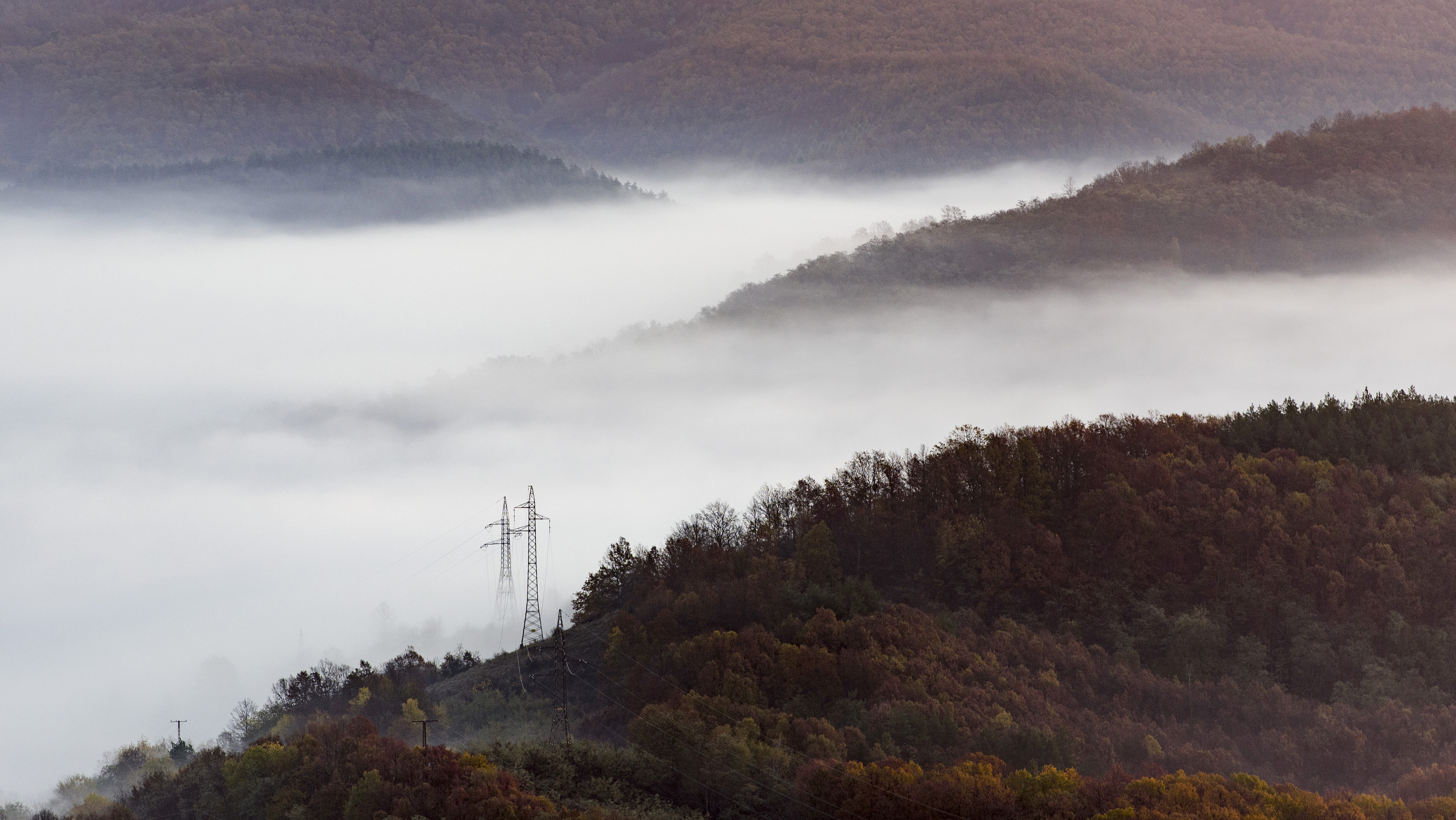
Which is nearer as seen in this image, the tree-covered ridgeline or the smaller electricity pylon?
the smaller electricity pylon

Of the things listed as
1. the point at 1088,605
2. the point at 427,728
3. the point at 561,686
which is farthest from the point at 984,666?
the point at 427,728

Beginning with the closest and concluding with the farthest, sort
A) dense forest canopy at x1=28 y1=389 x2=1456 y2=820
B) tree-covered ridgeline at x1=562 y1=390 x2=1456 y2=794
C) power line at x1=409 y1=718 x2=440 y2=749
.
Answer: dense forest canopy at x1=28 y1=389 x2=1456 y2=820 → tree-covered ridgeline at x1=562 y1=390 x2=1456 y2=794 → power line at x1=409 y1=718 x2=440 y2=749

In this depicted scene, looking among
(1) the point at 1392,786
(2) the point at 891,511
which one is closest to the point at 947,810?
(1) the point at 1392,786

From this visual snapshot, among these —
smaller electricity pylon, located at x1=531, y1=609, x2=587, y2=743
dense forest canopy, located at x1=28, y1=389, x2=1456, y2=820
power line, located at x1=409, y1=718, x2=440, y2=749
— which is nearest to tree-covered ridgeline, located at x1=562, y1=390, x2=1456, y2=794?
dense forest canopy, located at x1=28, y1=389, x2=1456, y2=820

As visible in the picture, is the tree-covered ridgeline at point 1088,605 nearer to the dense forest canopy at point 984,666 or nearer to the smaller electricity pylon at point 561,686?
the dense forest canopy at point 984,666

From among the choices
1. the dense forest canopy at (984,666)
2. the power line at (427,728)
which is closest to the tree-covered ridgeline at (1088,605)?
the dense forest canopy at (984,666)

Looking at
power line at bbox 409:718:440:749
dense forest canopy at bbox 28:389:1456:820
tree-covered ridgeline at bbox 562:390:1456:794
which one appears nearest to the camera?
dense forest canopy at bbox 28:389:1456:820

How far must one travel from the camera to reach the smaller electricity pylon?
81938 millimetres

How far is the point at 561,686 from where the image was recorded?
334ft

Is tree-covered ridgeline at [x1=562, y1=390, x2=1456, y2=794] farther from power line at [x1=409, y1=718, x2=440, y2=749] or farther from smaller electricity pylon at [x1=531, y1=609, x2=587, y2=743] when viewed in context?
power line at [x1=409, y1=718, x2=440, y2=749]

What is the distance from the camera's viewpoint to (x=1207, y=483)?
124188 millimetres

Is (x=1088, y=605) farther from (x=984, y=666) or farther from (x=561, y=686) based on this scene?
(x=561, y=686)

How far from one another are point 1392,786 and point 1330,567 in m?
30.4

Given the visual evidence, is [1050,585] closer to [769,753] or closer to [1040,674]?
[1040,674]
